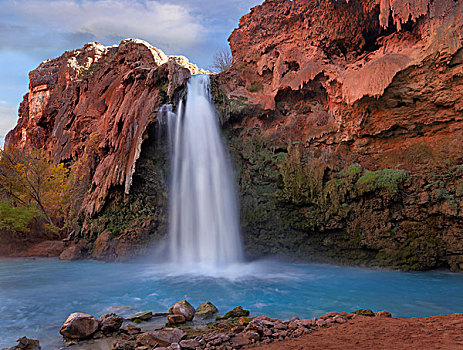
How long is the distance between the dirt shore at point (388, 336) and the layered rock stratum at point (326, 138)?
741 centimetres

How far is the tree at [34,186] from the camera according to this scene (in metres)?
17.0

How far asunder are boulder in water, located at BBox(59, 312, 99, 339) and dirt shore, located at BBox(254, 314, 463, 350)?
2.53 m

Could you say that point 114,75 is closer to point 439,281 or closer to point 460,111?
point 460,111

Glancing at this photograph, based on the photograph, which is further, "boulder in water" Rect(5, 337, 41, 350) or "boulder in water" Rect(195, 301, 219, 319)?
"boulder in water" Rect(195, 301, 219, 319)

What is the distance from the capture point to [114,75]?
20359 millimetres

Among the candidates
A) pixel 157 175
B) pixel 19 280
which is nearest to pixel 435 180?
pixel 157 175

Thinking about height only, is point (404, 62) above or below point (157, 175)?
above

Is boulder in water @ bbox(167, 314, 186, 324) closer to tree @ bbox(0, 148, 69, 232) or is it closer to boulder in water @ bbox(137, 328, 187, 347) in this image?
boulder in water @ bbox(137, 328, 187, 347)

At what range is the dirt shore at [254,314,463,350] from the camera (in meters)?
2.99

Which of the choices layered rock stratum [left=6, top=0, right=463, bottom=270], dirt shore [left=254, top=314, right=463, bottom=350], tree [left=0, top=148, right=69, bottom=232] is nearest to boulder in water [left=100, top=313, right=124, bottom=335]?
dirt shore [left=254, top=314, right=463, bottom=350]

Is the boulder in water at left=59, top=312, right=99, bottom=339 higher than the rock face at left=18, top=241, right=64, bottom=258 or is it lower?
higher

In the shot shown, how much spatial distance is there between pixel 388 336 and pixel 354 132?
34.5ft

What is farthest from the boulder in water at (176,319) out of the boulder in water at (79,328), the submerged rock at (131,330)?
the boulder in water at (79,328)

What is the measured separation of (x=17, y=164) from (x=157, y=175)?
32.3 ft
